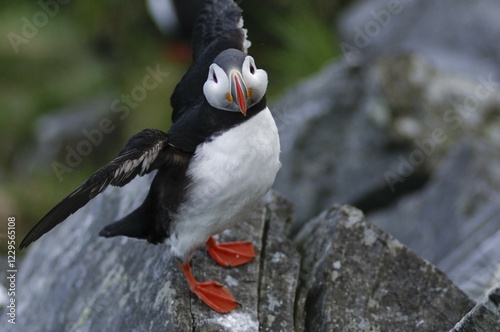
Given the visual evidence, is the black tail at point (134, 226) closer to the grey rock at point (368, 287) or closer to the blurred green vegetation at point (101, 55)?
the grey rock at point (368, 287)

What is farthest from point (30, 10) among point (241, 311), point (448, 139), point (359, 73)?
point (241, 311)

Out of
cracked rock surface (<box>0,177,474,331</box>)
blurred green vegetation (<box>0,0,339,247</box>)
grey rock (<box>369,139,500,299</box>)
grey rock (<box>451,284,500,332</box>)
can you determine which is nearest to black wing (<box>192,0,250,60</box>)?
cracked rock surface (<box>0,177,474,331</box>)

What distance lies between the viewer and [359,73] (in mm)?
7715

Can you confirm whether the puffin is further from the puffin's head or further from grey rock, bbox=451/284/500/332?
grey rock, bbox=451/284/500/332

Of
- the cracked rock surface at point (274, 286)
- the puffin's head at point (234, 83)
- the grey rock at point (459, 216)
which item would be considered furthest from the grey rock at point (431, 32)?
the puffin's head at point (234, 83)

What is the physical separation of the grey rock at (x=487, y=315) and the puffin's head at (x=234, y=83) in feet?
4.41

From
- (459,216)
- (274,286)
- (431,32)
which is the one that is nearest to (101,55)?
(431,32)

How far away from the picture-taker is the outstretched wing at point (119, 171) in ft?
12.4

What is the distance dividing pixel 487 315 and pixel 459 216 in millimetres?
2829

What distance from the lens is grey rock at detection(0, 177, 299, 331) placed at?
432cm

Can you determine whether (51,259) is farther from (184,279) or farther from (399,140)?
(399,140)

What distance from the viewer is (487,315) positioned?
3410mm

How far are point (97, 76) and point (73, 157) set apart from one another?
1.32 meters

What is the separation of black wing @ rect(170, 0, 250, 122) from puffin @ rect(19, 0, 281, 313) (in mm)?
Answer: 159
